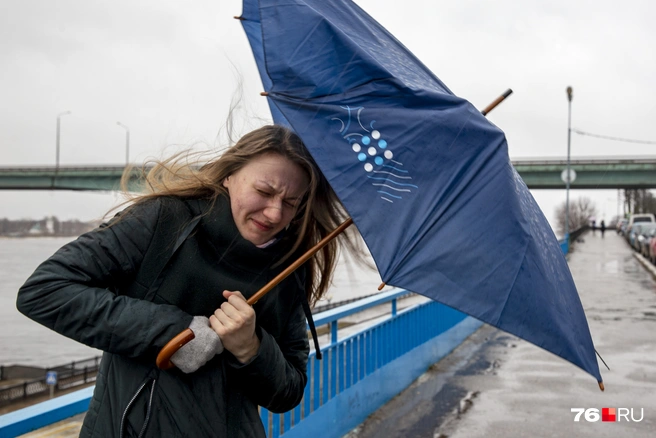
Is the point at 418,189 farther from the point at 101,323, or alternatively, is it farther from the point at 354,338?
the point at 354,338

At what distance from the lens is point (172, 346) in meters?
1.67

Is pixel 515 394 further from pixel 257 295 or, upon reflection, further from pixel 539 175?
pixel 539 175

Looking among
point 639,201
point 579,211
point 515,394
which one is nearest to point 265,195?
point 515,394

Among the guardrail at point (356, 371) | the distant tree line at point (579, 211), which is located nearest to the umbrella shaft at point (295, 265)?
the guardrail at point (356, 371)

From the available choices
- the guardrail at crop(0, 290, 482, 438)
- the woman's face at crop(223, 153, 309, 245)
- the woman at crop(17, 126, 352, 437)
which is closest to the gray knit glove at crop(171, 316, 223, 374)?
the woman at crop(17, 126, 352, 437)

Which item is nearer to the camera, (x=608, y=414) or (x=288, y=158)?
(x=288, y=158)

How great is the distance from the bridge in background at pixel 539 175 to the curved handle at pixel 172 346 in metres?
37.6

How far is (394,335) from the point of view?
6.62 m

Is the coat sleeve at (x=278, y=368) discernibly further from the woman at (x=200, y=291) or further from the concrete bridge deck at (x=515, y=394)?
the concrete bridge deck at (x=515, y=394)

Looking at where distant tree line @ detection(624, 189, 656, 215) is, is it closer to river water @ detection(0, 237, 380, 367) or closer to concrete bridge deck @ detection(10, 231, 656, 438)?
river water @ detection(0, 237, 380, 367)

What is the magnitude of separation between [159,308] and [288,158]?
62 cm

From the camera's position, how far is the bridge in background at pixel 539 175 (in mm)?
39000

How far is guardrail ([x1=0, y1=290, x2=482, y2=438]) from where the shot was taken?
14.4 feet

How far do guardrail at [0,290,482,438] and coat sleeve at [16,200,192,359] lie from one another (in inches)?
26.8
